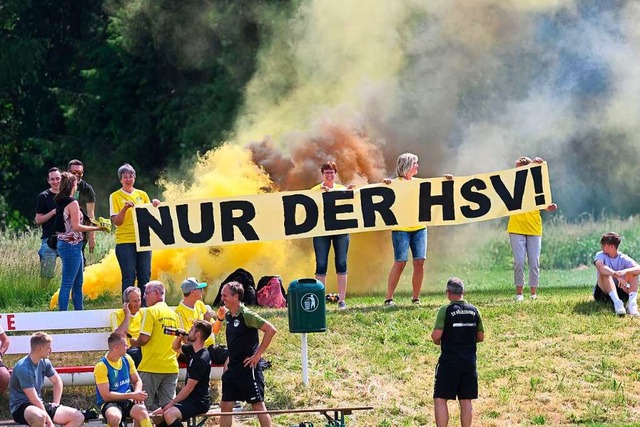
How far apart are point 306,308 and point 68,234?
329 cm

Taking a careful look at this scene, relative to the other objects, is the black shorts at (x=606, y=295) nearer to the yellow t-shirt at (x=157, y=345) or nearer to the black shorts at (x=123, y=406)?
the yellow t-shirt at (x=157, y=345)

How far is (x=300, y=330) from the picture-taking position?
13.9m

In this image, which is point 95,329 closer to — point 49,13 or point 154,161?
point 154,161

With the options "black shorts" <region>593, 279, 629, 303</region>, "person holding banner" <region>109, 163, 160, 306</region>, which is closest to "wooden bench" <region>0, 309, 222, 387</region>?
"person holding banner" <region>109, 163, 160, 306</region>

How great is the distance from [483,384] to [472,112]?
13.0 m

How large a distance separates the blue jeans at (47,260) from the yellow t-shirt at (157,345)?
402cm

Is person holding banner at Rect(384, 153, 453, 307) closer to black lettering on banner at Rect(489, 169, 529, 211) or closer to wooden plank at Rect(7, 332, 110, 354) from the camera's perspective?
black lettering on banner at Rect(489, 169, 529, 211)

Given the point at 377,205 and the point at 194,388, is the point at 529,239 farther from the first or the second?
the point at 194,388

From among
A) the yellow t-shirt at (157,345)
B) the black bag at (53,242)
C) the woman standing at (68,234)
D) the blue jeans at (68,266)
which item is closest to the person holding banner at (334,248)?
the woman standing at (68,234)

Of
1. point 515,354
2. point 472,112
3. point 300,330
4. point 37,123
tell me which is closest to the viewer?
point 300,330

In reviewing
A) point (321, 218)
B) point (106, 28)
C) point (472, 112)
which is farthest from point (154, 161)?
point (321, 218)

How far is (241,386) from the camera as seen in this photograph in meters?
12.6

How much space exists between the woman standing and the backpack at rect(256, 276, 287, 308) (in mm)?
2613

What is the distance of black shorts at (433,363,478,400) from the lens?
41.1 feet
